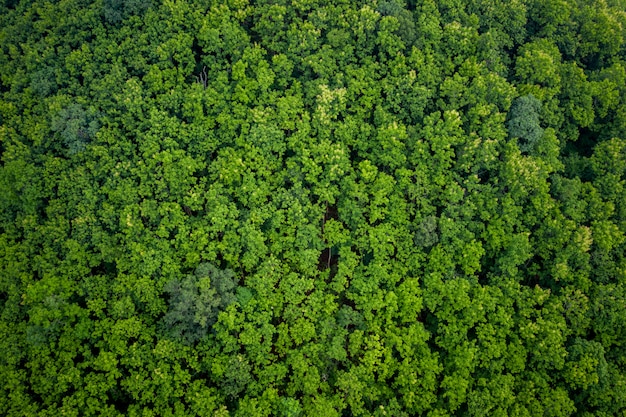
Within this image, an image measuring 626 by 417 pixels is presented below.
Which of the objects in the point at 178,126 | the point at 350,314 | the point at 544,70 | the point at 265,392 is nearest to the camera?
the point at 265,392

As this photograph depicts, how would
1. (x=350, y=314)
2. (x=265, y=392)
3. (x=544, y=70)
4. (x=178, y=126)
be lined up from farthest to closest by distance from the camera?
1. (x=544, y=70)
2. (x=178, y=126)
3. (x=350, y=314)
4. (x=265, y=392)

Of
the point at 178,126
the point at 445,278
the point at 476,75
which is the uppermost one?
the point at 476,75

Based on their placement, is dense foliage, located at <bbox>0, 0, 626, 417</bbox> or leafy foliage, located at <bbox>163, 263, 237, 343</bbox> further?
dense foliage, located at <bbox>0, 0, 626, 417</bbox>

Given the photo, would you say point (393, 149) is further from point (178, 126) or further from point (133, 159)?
point (133, 159)

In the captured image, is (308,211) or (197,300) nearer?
(197,300)

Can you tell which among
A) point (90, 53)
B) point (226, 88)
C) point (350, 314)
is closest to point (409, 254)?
point (350, 314)

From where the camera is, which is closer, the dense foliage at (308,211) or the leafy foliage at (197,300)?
the leafy foliage at (197,300)

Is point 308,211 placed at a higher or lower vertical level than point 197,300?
higher

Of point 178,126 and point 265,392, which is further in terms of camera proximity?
point 178,126
